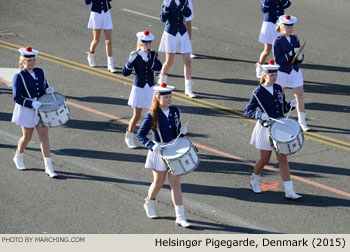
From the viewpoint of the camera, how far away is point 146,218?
12461mm

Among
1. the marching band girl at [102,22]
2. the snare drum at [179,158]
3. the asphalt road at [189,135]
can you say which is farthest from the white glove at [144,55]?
the marching band girl at [102,22]

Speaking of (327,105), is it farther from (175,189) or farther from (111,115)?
(175,189)

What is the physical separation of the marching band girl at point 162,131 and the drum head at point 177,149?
0.15 metres

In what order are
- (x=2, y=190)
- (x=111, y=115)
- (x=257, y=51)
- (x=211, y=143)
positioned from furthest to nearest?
(x=257, y=51) < (x=111, y=115) < (x=211, y=143) < (x=2, y=190)

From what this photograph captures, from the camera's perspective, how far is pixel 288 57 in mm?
15828

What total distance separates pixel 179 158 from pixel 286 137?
6.42ft

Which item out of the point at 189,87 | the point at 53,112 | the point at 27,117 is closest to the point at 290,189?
the point at 53,112

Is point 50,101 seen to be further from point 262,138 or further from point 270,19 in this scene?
point 270,19

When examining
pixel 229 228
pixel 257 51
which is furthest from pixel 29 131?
pixel 257 51

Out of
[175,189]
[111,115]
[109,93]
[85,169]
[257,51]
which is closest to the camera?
[175,189]

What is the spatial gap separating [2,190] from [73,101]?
4.57 metres

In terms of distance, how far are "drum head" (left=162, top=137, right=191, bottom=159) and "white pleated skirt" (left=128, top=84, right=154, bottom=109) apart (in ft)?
10.4

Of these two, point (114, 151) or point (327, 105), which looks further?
point (327, 105)

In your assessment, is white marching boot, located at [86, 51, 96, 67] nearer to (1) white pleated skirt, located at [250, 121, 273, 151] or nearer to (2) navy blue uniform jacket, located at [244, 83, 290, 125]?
(2) navy blue uniform jacket, located at [244, 83, 290, 125]
